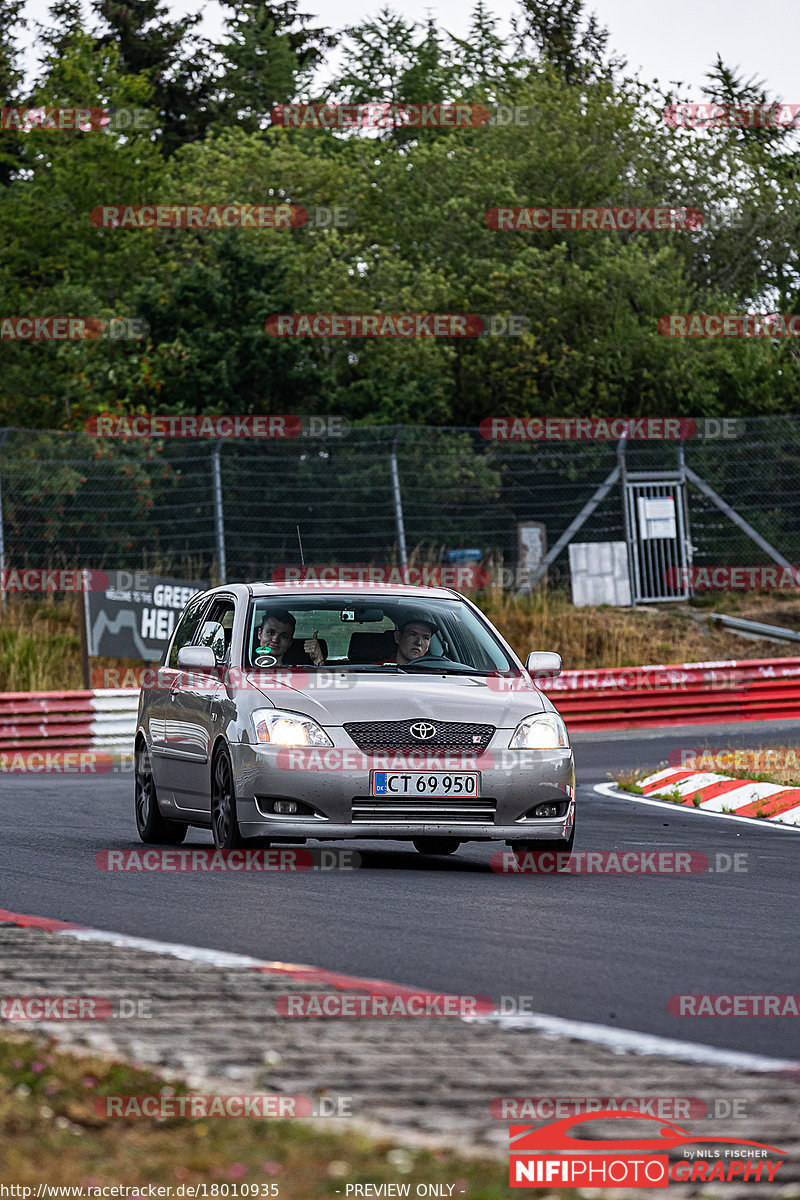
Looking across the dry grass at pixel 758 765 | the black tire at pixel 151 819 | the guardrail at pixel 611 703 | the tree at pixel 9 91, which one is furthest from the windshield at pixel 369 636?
the tree at pixel 9 91

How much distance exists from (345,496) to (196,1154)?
23.2 metres

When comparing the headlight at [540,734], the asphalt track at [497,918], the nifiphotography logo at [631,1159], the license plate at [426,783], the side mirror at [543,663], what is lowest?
the asphalt track at [497,918]

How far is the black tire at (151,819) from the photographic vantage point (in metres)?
12.2

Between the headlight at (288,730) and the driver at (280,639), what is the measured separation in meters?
0.88

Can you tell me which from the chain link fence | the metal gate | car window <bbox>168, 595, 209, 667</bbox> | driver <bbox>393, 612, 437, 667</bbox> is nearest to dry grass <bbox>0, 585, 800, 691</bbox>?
the metal gate

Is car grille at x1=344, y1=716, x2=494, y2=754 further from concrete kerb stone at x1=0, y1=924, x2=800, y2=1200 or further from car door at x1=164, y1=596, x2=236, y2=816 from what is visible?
concrete kerb stone at x1=0, y1=924, x2=800, y2=1200

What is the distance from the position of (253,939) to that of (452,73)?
52062 mm

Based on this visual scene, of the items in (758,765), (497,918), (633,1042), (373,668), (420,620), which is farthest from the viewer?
(758,765)

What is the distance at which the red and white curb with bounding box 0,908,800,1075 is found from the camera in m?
5.39

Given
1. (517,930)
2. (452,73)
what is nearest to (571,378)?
(452,73)

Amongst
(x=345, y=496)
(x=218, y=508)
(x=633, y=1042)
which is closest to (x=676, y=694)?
(x=345, y=496)

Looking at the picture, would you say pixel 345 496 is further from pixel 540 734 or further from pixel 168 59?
pixel 168 59

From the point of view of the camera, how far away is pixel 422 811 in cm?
1035

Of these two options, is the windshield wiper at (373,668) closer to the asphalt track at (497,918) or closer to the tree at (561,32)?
the asphalt track at (497,918)
